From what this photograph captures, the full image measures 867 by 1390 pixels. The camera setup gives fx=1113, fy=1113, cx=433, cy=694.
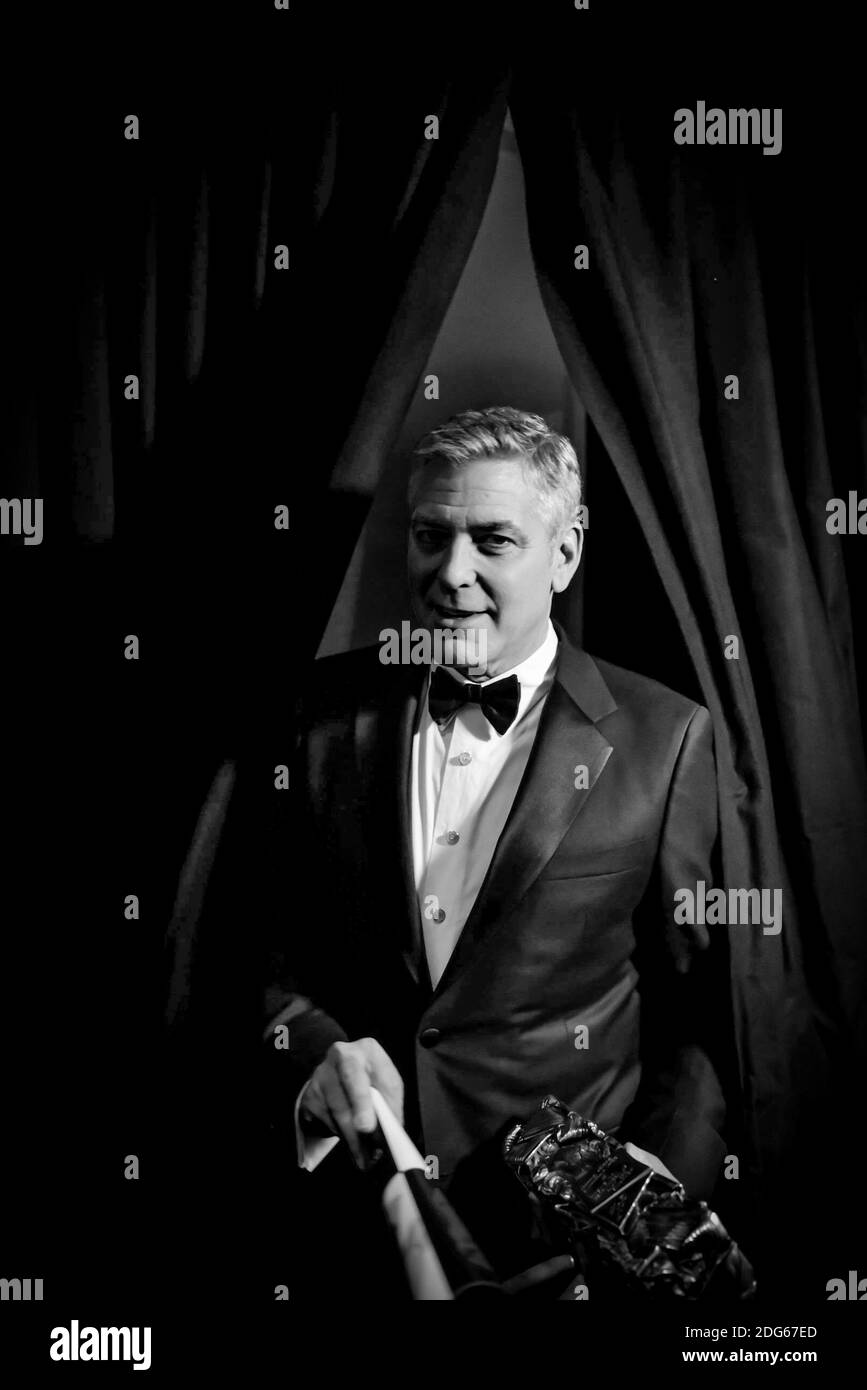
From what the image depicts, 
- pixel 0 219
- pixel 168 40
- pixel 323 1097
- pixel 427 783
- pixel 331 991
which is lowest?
pixel 323 1097

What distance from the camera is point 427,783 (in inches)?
78.2

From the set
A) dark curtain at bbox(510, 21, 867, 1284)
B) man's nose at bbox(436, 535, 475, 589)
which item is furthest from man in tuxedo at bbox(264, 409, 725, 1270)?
dark curtain at bbox(510, 21, 867, 1284)

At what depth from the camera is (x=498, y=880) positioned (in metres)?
1.88

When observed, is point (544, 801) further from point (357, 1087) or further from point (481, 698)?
point (357, 1087)

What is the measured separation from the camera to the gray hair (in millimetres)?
1888

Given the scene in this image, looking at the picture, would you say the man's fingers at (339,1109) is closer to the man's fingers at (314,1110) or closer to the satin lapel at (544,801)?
the man's fingers at (314,1110)

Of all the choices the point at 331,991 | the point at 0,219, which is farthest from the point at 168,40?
the point at 331,991

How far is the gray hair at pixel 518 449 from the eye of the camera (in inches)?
74.3

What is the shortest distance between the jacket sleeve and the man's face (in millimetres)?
371

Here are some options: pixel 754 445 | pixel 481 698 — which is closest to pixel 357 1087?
pixel 481 698

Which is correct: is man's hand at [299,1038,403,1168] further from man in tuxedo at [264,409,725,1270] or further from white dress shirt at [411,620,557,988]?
white dress shirt at [411,620,557,988]

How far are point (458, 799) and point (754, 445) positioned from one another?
817mm
